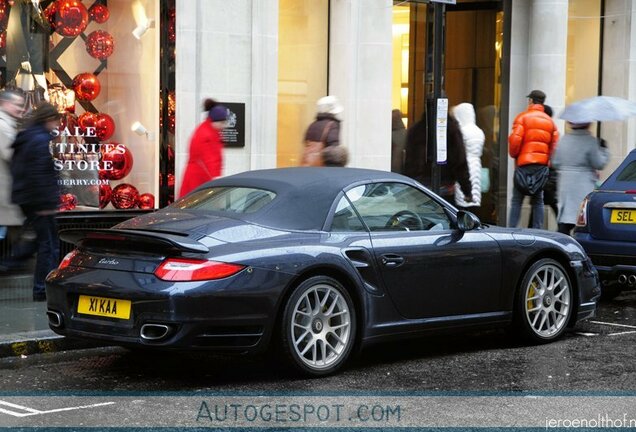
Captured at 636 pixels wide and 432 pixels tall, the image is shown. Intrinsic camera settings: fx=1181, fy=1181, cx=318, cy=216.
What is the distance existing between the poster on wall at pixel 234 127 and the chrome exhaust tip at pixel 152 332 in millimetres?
7088

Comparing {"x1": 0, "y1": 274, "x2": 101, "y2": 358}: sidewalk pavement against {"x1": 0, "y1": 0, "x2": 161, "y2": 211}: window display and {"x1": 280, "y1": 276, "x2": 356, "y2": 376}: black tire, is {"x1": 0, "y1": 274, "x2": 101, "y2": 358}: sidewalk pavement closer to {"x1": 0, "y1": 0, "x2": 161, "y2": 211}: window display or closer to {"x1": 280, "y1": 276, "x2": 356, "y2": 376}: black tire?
{"x1": 0, "y1": 0, "x2": 161, "y2": 211}: window display

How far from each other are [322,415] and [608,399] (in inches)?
70.5

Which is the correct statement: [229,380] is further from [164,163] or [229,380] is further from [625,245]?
[164,163]

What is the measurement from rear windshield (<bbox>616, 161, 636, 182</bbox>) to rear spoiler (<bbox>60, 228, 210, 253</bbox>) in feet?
19.1

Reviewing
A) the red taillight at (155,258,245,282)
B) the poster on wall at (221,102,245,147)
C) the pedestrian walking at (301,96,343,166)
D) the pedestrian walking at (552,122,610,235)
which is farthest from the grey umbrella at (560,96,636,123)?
the red taillight at (155,258,245,282)

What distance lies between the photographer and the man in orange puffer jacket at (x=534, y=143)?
542 inches

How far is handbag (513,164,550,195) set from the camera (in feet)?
45.1

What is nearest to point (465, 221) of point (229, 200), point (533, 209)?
point (229, 200)

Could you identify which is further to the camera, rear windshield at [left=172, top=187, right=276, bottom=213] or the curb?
the curb

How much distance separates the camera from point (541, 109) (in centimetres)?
1394

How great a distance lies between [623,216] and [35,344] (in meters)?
5.87

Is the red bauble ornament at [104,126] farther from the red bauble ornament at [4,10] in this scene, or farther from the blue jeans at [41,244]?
the blue jeans at [41,244]

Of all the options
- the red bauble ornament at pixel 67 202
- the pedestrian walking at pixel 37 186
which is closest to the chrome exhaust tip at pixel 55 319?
the pedestrian walking at pixel 37 186

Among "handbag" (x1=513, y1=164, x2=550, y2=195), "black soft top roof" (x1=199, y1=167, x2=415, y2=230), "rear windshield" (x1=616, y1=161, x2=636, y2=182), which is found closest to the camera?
"black soft top roof" (x1=199, y1=167, x2=415, y2=230)
